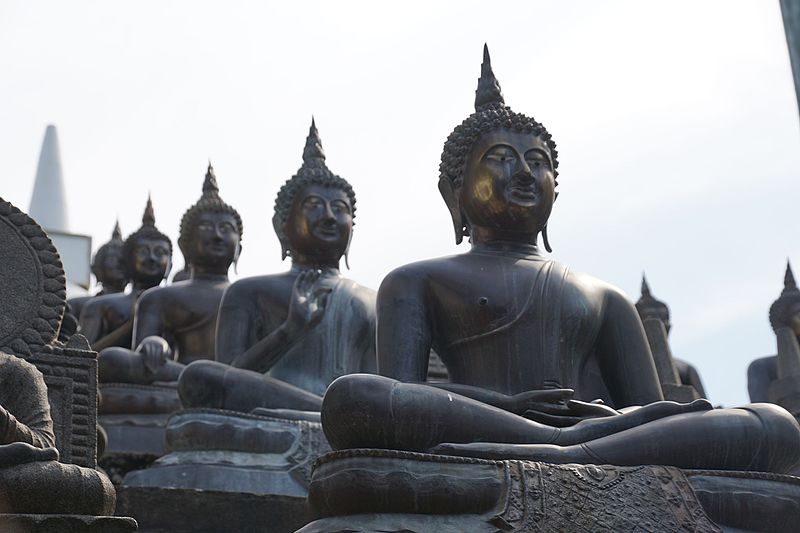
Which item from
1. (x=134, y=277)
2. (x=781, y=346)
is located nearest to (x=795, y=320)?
(x=781, y=346)

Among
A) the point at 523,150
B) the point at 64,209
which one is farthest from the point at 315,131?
the point at 64,209

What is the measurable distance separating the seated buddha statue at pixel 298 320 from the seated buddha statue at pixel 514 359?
2.13 m

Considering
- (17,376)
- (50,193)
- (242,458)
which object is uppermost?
(50,193)

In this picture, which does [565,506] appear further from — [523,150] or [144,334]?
[144,334]

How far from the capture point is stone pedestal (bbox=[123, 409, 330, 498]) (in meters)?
9.55

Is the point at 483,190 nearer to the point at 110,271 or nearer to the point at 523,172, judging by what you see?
the point at 523,172

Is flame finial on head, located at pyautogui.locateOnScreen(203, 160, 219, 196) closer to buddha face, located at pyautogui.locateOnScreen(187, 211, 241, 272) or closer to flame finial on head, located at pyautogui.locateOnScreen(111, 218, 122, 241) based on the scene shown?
Result: buddha face, located at pyautogui.locateOnScreen(187, 211, 241, 272)

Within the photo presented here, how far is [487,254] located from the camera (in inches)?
330

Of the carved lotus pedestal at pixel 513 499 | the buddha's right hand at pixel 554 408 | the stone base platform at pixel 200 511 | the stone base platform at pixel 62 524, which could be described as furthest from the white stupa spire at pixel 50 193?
the carved lotus pedestal at pixel 513 499

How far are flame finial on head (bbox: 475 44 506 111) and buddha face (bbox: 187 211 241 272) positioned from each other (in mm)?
4705

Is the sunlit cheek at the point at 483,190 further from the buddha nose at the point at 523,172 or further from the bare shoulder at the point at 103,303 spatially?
the bare shoulder at the point at 103,303

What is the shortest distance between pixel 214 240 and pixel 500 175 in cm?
532

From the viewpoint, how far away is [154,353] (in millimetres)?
→ 12219

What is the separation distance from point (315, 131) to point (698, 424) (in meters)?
5.76
